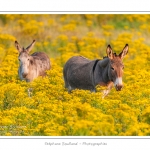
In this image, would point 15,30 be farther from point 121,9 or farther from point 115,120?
point 115,120

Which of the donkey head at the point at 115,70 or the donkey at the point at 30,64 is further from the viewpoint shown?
the donkey at the point at 30,64

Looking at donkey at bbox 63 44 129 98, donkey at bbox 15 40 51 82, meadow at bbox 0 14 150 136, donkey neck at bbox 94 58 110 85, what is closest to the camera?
meadow at bbox 0 14 150 136

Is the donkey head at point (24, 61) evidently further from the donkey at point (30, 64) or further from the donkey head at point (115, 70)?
the donkey head at point (115, 70)

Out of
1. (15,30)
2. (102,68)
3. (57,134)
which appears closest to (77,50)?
(15,30)

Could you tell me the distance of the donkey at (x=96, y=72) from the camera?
49.4ft

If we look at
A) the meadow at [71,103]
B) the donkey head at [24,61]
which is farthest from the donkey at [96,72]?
the donkey head at [24,61]

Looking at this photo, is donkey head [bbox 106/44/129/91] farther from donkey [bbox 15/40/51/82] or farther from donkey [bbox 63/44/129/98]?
donkey [bbox 15/40/51/82]

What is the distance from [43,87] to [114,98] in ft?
6.86

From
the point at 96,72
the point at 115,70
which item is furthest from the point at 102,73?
the point at 115,70

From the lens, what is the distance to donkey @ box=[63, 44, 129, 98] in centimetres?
1505

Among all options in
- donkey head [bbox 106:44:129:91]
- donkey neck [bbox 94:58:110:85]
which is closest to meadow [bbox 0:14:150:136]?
donkey head [bbox 106:44:129:91]

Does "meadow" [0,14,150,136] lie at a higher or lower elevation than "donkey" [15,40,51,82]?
lower

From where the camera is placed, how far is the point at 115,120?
42.4 feet

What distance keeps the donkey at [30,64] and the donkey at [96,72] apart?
144cm
